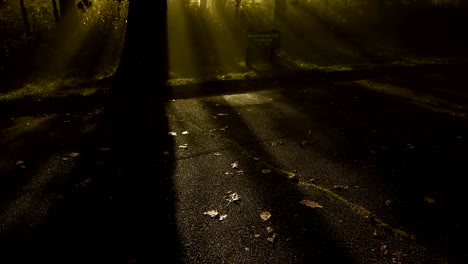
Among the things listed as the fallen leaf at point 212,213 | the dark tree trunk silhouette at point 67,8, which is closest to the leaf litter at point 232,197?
the fallen leaf at point 212,213

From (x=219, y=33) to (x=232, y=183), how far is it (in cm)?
1310

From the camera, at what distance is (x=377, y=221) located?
144 inches

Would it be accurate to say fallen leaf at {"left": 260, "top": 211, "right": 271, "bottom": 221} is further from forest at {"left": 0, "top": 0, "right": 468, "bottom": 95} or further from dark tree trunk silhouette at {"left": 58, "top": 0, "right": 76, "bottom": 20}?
dark tree trunk silhouette at {"left": 58, "top": 0, "right": 76, "bottom": 20}

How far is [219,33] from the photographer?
1653 centimetres

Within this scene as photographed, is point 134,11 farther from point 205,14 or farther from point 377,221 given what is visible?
point 205,14

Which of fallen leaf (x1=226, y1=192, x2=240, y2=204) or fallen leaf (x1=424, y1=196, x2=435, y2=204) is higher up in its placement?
fallen leaf (x1=424, y1=196, x2=435, y2=204)

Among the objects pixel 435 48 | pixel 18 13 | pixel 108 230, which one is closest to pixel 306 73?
pixel 108 230

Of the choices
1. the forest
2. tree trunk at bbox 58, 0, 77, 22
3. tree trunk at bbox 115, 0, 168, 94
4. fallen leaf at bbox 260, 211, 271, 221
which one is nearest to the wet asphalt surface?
fallen leaf at bbox 260, 211, 271, 221

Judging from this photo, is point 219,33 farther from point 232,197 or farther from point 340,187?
point 232,197

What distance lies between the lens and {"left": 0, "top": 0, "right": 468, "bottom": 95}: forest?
40.5 ft

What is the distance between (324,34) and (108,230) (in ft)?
61.8

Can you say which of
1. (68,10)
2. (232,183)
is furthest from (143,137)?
(68,10)

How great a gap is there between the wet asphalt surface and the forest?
3.37m

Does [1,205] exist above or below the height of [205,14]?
below
